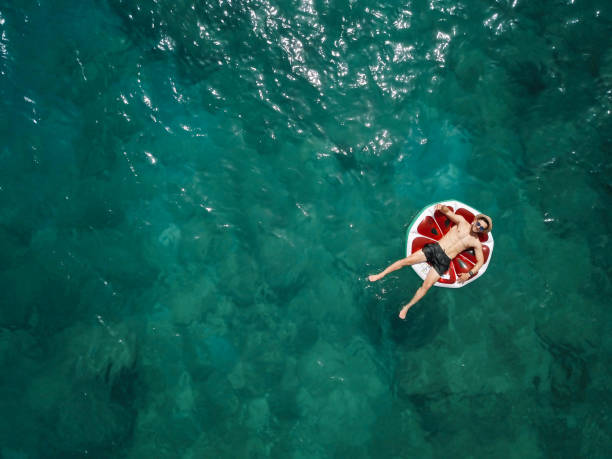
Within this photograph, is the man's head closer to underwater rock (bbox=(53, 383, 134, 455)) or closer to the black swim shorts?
the black swim shorts

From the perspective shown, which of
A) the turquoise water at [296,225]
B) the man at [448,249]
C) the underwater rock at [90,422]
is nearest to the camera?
the man at [448,249]

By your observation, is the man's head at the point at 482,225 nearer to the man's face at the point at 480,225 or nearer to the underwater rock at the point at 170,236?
the man's face at the point at 480,225

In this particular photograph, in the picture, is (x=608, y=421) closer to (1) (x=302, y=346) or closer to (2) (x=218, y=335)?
(1) (x=302, y=346)

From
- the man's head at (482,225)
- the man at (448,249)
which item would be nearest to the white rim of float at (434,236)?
the man at (448,249)

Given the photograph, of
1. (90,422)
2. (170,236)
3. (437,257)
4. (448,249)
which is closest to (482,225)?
(448,249)

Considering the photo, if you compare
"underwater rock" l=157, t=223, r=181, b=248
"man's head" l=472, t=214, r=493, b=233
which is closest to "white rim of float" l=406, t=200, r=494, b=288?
"man's head" l=472, t=214, r=493, b=233

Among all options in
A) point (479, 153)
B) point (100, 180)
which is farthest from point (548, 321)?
point (100, 180)

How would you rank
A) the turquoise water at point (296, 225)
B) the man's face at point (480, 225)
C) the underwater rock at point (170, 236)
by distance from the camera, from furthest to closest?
the underwater rock at point (170, 236)
the turquoise water at point (296, 225)
the man's face at point (480, 225)
